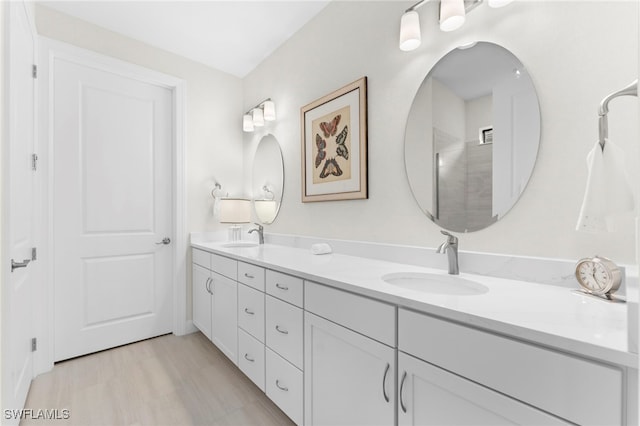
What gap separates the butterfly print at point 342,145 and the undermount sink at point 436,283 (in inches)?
35.4

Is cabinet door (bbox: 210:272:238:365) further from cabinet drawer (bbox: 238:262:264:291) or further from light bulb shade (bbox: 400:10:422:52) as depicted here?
light bulb shade (bbox: 400:10:422:52)

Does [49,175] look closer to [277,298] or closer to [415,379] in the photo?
[277,298]

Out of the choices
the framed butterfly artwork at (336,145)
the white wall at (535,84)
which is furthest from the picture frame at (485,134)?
the framed butterfly artwork at (336,145)

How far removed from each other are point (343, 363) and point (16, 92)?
2.11 metres

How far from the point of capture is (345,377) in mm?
1144

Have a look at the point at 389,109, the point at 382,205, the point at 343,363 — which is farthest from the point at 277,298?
the point at 389,109

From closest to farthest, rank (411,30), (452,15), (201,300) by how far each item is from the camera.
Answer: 1. (452,15)
2. (411,30)
3. (201,300)

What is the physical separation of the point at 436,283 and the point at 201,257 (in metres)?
1.96

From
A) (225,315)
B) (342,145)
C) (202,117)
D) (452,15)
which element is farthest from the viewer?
(202,117)

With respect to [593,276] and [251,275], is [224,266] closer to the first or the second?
[251,275]

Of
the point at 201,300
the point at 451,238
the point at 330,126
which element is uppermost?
→ the point at 330,126

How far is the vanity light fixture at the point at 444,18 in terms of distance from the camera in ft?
4.07

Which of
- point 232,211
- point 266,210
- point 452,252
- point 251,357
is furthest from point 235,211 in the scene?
point 452,252

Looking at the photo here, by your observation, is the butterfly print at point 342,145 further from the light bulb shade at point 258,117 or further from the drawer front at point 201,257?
the drawer front at point 201,257
